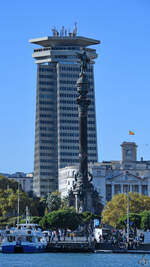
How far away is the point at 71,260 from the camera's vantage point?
114 metres

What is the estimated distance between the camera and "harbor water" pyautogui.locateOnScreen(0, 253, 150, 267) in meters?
107

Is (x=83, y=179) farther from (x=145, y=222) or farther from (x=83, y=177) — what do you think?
(x=145, y=222)

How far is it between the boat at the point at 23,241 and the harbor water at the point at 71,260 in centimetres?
221

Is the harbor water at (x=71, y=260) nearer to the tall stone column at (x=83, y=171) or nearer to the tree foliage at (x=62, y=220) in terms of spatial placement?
the tree foliage at (x=62, y=220)

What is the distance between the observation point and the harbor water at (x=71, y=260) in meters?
107

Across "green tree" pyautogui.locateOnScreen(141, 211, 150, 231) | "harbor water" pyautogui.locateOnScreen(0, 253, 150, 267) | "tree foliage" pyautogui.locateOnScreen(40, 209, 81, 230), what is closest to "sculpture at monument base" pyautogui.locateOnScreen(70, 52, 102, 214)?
"tree foliage" pyautogui.locateOnScreen(40, 209, 81, 230)

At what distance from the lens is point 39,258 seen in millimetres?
117312

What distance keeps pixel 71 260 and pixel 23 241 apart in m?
19.9

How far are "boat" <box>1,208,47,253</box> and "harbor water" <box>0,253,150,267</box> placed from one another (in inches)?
87.1

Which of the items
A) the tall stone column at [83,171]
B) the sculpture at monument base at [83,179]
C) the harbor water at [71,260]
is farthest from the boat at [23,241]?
the sculpture at monument base at [83,179]

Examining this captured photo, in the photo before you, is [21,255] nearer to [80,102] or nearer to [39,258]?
[39,258]

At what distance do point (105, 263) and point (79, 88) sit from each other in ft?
204

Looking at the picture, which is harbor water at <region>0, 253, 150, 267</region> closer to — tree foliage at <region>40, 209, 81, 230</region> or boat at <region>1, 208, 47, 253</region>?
boat at <region>1, 208, 47, 253</region>

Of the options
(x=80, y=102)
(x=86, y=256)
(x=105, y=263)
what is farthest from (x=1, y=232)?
(x=80, y=102)
